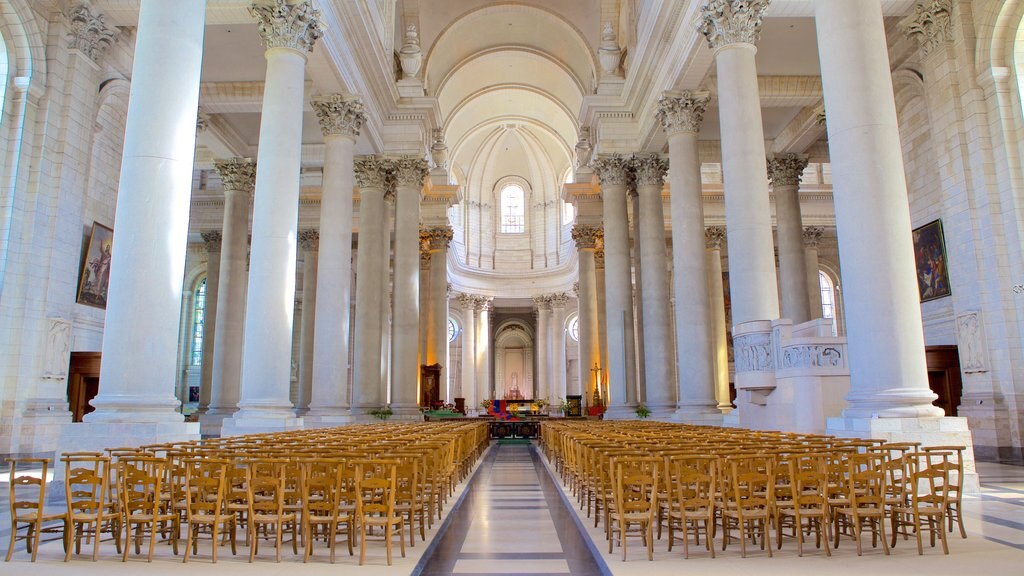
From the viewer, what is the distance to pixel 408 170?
24.0 metres

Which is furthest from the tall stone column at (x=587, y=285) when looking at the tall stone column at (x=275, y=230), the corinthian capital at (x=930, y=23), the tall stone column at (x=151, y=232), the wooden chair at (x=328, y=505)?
the wooden chair at (x=328, y=505)

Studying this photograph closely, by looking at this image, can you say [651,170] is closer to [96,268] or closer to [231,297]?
[231,297]

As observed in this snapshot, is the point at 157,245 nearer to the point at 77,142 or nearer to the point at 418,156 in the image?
the point at 77,142

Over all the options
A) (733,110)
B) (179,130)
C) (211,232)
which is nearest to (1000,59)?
(733,110)

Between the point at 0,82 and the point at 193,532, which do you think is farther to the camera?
the point at 0,82

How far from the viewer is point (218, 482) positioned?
5.85 m

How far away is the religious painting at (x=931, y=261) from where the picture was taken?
54.8 feet

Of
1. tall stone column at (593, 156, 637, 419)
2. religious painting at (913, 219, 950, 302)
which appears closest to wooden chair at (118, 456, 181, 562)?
religious painting at (913, 219, 950, 302)

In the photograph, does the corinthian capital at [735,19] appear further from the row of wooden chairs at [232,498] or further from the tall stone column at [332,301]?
the row of wooden chairs at [232,498]

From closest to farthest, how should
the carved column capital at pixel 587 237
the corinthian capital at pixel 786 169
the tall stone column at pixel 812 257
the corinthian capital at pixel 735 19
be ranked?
the corinthian capital at pixel 735 19
the corinthian capital at pixel 786 169
the tall stone column at pixel 812 257
the carved column capital at pixel 587 237

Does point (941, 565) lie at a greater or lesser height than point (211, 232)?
lesser

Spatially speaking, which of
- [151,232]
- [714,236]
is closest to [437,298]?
[714,236]

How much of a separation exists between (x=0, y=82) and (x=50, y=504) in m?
11.1

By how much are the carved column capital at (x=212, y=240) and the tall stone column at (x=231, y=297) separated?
5.38 m
